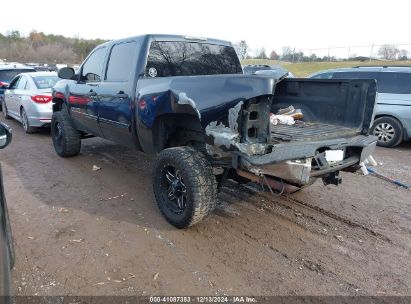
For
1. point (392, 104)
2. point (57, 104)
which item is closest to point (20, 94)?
point (57, 104)

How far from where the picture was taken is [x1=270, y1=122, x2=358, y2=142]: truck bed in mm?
3389

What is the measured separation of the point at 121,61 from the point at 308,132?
2.61 m

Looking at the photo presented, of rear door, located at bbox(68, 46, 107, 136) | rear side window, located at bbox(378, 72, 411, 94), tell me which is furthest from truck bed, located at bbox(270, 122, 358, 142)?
rear side window, located at bbox(378, 72, 411, 94)

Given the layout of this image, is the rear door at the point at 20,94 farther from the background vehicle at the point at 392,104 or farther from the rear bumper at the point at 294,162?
the rear bumper at the point at 294,162

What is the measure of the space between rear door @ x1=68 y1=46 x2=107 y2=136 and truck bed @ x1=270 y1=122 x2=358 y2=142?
280cm

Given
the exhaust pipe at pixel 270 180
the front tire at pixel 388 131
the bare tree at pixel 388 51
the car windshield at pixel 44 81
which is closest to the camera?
the exhaust pipe at pixel 270 180

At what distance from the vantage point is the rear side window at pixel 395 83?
7.76m

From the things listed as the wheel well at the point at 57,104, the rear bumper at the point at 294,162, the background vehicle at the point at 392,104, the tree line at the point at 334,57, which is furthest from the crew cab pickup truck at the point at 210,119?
the tree line at the point at 334,57

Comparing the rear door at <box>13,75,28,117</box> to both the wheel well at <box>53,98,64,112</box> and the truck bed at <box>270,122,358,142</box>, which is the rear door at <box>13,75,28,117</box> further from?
the truck bed at <box>270,122,358,142</box>

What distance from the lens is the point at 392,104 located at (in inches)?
310

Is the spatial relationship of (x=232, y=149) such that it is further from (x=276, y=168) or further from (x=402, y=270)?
(x=402, y=270)

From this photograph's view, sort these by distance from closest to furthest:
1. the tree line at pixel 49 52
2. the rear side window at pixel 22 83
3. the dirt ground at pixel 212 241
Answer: the dirt ground at pixel 212 241, the rear side window at pixel 22 83, the tree line at pixel 49 52

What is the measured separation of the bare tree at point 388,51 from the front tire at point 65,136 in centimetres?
3163

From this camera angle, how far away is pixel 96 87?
5.15 m
